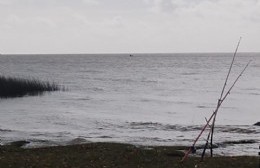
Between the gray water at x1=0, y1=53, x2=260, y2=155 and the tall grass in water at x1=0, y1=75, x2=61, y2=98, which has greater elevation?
the tall grass in water at x1=0, y1=75, x2=61, y2=98

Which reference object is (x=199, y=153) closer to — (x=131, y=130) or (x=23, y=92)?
(x=131, y=130)

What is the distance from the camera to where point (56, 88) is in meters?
86.9

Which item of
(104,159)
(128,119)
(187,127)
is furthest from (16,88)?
(104,159)

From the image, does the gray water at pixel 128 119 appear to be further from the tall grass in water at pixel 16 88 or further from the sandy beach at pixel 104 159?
the sandy beach at pixel 104 159

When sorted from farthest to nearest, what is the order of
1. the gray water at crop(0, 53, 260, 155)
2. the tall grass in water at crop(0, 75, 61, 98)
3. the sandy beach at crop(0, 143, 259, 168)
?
1. the tall grass in water at crop(0, 75, 61, 98)
2. the gray water at crop(0, 53, 260, 155)
3. the sandy beach at crop(0, 143, 259, 168)

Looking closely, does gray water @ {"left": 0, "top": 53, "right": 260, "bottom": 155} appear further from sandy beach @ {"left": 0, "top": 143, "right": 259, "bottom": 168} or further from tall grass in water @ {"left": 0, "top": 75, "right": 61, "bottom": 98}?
sandy beach @ {"left": 0, "top": 143, "right": 259, "bottom": 168}

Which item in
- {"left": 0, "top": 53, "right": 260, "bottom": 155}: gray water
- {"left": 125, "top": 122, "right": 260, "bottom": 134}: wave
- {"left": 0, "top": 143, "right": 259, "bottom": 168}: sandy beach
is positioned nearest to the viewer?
{"left": 0, "top": 143, "right": 259, "bottom": 168}: sandy beach

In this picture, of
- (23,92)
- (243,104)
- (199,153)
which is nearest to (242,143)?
(199,153)

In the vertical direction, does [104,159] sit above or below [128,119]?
above

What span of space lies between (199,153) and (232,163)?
24.3ft

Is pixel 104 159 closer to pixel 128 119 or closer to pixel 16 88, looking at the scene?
pixel 128 119

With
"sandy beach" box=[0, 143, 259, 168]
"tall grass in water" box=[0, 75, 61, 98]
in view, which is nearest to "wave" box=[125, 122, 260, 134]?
"sandy beach" box=[0, 143, 259, 168]

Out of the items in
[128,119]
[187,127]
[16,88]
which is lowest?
[128,119]

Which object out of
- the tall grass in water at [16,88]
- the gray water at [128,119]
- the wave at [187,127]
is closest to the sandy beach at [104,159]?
the gray water at [128,119]
